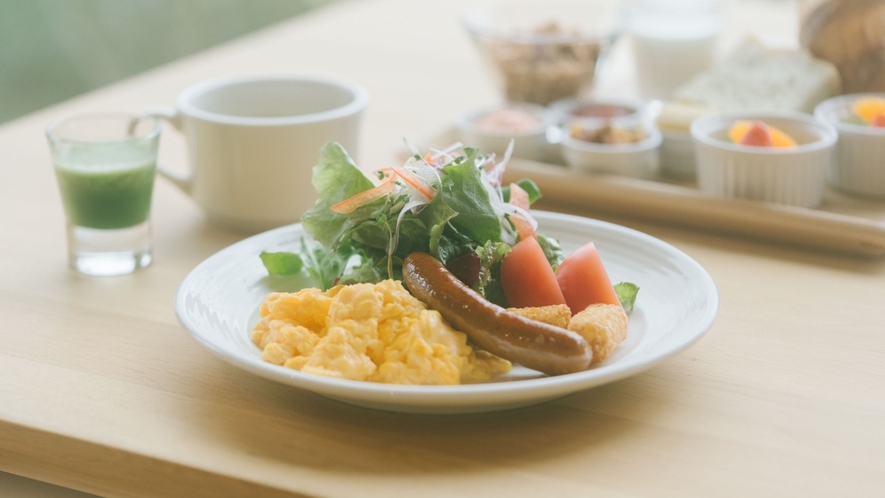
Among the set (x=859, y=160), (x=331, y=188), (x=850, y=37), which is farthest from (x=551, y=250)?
(x=850, y=37)

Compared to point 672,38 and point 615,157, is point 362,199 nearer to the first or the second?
point 615,157

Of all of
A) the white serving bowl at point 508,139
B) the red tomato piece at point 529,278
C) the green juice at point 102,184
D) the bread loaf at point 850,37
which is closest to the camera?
the red tomato piece at point 529,278

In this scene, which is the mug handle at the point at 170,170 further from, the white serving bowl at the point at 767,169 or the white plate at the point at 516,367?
the white serving bowl at the point at 767,169

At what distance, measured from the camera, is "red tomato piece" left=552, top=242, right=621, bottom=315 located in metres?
1.42

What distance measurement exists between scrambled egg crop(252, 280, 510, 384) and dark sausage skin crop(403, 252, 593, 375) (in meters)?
0.02

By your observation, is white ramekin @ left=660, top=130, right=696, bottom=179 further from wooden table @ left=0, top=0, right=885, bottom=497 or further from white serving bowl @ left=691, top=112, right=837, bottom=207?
wooden table @ left=0, top=0, right=885, bottom=497

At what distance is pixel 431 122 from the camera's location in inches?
104

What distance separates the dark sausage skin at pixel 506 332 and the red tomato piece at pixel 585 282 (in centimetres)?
23

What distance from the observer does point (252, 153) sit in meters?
1.86

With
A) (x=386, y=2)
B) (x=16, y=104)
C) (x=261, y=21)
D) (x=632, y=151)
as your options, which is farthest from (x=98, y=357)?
(x=261, y=21)

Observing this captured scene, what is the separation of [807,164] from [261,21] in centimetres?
488

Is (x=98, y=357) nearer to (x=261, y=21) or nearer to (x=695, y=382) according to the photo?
(x=695, y=382)

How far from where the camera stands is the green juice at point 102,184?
1707 mm

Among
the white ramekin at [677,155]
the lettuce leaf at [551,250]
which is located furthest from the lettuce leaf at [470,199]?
the white ramekin at [677,155]
